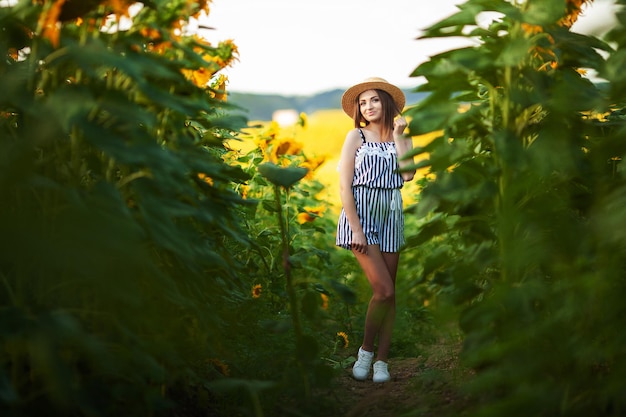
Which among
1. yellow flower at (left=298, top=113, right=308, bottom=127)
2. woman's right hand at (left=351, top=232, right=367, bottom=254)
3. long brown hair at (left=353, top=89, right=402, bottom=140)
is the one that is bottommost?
woman's right hand at (left=351, top=232, right=367, bottom=254)

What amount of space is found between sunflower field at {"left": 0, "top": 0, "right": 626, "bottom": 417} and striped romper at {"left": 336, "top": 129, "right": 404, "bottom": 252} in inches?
43.9

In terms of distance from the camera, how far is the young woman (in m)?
3.59

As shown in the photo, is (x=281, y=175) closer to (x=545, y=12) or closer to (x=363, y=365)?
(x=545, y=12)

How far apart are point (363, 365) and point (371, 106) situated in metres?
1.26

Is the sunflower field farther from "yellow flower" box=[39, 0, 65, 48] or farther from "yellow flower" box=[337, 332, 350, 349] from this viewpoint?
"yellow flower" box=[337, 332, 350, 349]

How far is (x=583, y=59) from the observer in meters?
2.22

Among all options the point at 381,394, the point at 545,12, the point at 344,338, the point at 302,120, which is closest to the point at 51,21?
the point at 545,12

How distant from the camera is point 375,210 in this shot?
12.1 ft

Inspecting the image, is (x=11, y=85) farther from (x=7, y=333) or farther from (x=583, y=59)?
(x=583, y=59)

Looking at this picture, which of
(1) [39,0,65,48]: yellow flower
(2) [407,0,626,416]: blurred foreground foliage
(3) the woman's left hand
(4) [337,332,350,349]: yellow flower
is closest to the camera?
(1) [39,0,65,48]: yellow flower

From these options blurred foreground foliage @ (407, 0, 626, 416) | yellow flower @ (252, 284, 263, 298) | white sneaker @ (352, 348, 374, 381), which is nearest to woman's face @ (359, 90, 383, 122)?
yellow flower @ (252, 284, 263, 298)

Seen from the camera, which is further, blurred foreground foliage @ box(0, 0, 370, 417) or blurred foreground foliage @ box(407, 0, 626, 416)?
blurred foreground foliage @ box(407, 0, 626, 416)

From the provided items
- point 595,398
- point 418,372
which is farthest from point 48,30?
point 418,372

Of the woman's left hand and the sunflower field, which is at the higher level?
the woman's left hand
